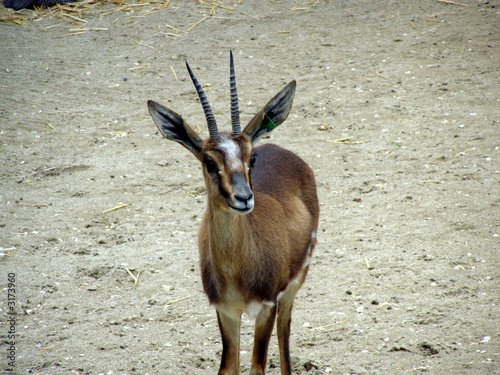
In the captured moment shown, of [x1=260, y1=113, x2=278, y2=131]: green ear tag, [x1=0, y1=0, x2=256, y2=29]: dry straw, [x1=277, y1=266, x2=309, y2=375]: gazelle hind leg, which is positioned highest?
[x1=0, y1=0, x2=256, y2=29]: dry straw

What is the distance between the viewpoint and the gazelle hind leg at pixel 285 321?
4113 mm

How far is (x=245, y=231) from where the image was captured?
3646 millimetres

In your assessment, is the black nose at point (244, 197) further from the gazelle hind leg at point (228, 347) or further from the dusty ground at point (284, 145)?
the dusty ground at point (284, 145)

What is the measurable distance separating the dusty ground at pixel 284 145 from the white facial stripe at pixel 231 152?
6.12ft

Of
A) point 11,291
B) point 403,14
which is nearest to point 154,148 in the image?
point 11,291

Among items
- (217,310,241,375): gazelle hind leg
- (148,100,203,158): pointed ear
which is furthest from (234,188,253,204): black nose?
(217,310,241,375): gazelle hind leg

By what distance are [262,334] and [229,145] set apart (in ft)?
4.65

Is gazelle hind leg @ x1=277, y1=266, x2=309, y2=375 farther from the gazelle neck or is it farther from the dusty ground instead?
the gazelle neck

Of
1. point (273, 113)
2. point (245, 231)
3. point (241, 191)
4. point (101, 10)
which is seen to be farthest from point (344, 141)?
point (101, 10)

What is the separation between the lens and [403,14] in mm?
10953

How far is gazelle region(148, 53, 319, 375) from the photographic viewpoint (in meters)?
3.42

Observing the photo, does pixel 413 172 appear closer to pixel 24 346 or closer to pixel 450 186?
pixel 450 186

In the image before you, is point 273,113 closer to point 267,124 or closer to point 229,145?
point 267,124

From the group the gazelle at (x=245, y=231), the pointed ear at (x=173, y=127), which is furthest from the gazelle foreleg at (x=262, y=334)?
the pointed ear at (x=173, y=127)
